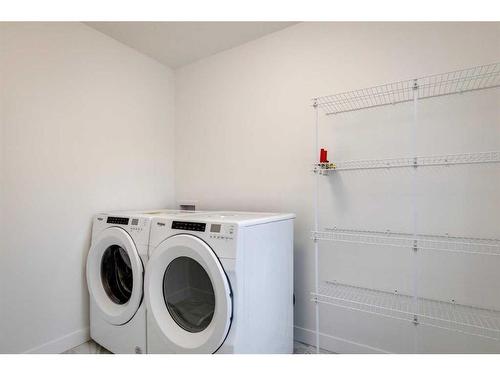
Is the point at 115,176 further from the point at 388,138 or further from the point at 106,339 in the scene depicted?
the point at 388,138

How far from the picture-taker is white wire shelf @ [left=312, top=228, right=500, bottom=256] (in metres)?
1.33

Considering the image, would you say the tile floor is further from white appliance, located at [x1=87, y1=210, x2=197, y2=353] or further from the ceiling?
the ceiling

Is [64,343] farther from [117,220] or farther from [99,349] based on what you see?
[117,220]

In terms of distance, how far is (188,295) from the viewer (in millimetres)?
1530

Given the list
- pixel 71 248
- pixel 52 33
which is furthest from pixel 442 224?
pixel 52 33

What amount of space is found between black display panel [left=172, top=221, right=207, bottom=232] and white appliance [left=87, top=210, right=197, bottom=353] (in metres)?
0.18

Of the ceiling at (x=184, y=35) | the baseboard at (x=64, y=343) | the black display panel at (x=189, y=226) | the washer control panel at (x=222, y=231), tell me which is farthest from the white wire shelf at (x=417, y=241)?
the baseboard at (x=64, y=343)

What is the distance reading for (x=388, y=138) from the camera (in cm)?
158

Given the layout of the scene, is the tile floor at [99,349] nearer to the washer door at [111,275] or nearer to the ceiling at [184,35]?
the washer door at [111,275]

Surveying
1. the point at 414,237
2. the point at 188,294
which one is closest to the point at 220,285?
the point at 188,294

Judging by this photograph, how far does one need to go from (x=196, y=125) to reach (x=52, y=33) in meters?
1.16

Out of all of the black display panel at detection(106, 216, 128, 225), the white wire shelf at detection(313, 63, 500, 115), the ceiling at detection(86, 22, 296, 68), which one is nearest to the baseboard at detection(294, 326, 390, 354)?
the black display panel at detection(106, 216, 128, 225)

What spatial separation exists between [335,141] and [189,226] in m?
1.09

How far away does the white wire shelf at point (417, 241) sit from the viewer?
1.33m
